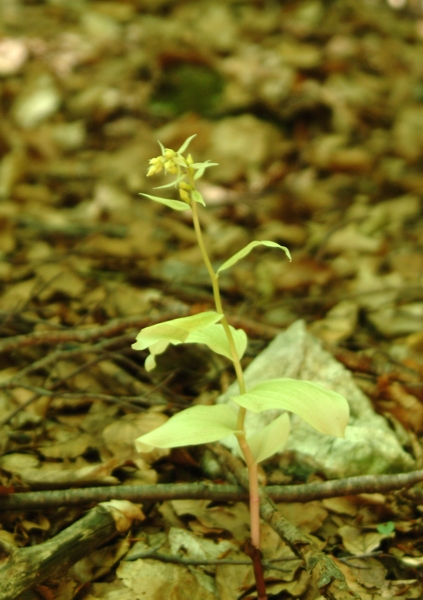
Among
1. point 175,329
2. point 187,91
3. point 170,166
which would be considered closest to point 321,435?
point 175,329

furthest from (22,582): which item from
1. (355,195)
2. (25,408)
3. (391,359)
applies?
(355,195)

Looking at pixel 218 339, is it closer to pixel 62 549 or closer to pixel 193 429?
pixel 193 429

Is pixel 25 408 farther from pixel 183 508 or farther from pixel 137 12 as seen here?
pixel 137 12

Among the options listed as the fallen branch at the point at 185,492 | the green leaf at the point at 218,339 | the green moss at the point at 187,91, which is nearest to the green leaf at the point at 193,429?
the green leaf at the point at 218,339

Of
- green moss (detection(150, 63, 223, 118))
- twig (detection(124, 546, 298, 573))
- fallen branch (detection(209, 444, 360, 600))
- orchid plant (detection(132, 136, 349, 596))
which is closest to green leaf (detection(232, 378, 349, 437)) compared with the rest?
orchid plant (detection(132, 136, 349, 596))

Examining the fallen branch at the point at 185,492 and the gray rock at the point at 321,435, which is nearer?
the fallen branch at the point at 185,492

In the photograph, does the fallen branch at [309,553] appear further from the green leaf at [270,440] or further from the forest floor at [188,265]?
the green leaf at [270,440]
